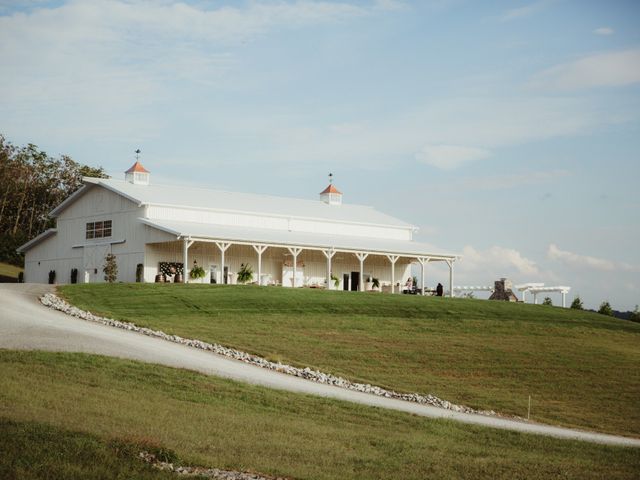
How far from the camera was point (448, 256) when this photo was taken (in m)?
54.5

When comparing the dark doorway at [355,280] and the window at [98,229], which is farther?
the dark doorway at [355,280]

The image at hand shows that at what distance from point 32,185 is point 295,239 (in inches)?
1500

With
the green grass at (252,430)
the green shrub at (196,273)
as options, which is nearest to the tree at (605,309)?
the green shrub at (196,273)

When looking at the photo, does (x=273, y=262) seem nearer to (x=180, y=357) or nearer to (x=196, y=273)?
(x=196, y=273)

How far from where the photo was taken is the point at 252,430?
15211mm

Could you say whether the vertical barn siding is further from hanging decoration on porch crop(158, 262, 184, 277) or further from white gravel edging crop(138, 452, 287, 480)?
white gravel edging crop(138, 452, 287, 480)

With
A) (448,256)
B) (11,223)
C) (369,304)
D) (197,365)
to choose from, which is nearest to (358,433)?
(197,365)

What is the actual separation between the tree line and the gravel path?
2048 inches

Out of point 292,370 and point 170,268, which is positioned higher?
point 170,268

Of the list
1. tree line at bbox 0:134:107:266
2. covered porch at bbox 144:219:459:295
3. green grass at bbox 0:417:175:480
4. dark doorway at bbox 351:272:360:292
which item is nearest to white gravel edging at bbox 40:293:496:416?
green grass at bbox 0:417:175:480

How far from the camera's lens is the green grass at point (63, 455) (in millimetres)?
10703

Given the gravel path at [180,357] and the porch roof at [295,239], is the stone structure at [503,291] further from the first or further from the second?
the gravel path at [180,357]

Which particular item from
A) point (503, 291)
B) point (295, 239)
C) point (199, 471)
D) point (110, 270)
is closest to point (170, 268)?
point (110, 270)

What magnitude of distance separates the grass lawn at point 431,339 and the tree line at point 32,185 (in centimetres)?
4154
